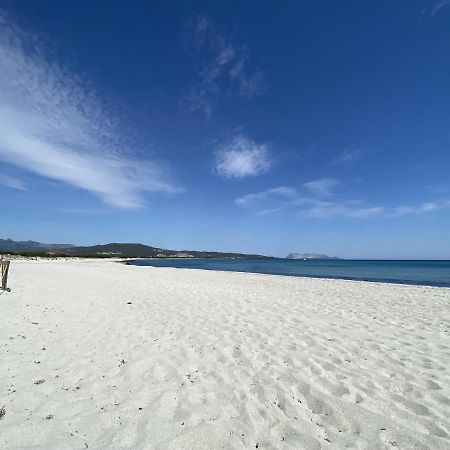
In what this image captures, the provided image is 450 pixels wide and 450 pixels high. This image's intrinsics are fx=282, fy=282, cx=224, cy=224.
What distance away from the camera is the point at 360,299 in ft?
46.3

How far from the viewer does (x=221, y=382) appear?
4.89m

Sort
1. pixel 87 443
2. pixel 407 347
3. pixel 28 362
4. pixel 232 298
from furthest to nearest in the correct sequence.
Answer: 1. pixel 232 298
2. pixel 407 347
3. pixel 28 362
4. pixel 87 443

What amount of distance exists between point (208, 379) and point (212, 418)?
1.14 metres

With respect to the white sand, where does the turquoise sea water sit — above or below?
above

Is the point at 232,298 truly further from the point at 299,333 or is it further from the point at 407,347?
the point at 407,347

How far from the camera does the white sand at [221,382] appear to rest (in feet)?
11.6

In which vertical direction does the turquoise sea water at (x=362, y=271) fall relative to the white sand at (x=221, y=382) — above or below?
above

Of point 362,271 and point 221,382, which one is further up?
point 362,271

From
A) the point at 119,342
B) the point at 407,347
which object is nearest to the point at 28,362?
the point at 119,342

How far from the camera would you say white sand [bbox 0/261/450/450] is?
3.53 metres

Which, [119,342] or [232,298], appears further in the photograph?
[232,298]

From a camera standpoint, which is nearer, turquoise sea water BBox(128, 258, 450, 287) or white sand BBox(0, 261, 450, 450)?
white sand BBox(0, 261, 450, 450)

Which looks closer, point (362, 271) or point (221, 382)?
point (221, 382)

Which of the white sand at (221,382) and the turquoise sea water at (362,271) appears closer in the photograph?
the white sand at (221,382)
